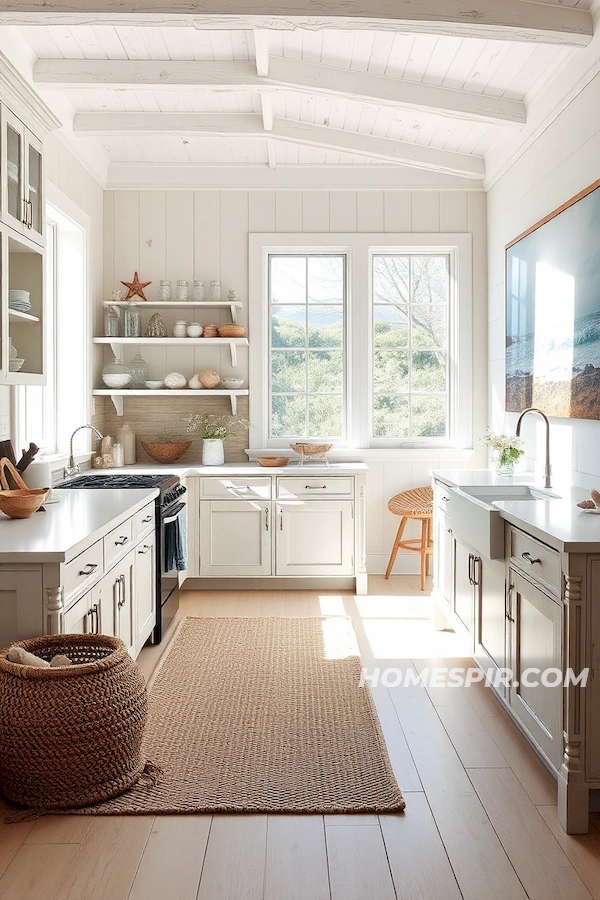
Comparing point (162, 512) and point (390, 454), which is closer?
point (162, 512)

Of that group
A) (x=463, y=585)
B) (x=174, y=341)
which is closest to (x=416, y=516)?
(x=463, y=585)

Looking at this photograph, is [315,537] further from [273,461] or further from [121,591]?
[121,591]

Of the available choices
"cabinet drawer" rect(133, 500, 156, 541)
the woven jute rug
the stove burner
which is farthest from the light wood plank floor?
Result: the stove burner

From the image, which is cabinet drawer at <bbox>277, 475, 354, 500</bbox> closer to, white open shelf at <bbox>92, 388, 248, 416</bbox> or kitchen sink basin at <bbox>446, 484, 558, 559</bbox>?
white open shelf at <bbox>92, 388, 248, 416</bbox>

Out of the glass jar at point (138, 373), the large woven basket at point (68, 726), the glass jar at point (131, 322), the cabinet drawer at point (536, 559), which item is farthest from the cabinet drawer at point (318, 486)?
the large woven basket at point (68, 726)

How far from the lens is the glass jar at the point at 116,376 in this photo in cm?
546

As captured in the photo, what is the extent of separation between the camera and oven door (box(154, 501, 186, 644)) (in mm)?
4074

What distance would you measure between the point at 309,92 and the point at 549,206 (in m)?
1.42

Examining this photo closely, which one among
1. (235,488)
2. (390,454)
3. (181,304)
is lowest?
(235,488)

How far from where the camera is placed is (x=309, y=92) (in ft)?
13.8

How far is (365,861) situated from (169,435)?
3.91 metres

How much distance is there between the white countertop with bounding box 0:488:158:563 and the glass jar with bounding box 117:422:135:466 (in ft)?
5.52

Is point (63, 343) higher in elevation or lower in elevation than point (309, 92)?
lower

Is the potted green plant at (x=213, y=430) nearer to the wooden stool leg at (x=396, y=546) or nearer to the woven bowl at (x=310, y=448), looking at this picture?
the woven bowl at (x=310, y=448)
